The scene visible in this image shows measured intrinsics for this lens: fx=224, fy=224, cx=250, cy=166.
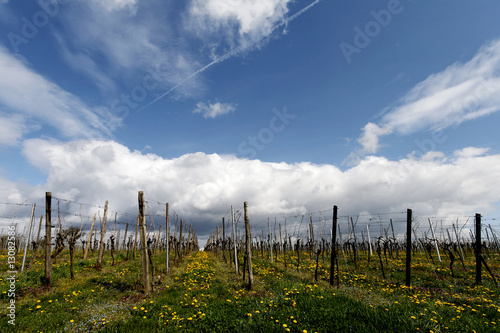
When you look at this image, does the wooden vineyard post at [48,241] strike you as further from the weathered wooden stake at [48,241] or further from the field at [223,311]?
the field at [223,311]

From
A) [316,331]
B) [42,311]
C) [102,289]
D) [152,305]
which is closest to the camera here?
[316,331]

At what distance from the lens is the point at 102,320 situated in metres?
8.00

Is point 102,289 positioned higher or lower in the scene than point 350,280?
higher

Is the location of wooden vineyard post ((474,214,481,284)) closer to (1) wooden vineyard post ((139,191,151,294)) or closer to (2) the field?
(2) the field

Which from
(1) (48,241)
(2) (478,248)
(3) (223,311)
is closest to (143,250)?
(1) (48,241)

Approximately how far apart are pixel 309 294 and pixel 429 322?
4330 mm

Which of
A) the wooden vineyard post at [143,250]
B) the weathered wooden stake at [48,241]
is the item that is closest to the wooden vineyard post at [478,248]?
the wooden vineyard post at [143,250]

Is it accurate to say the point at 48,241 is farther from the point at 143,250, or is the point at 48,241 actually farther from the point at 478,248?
the point at 478,248

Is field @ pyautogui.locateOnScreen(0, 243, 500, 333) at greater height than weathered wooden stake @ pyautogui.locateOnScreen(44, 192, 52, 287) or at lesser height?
lesser

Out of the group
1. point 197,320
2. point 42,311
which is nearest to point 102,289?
point 42,311

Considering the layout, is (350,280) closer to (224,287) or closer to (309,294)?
(309,294)

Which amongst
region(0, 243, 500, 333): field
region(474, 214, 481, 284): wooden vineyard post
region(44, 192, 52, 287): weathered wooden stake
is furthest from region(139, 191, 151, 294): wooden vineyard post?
region(474, 214, 481, 284): wooden vineyard post

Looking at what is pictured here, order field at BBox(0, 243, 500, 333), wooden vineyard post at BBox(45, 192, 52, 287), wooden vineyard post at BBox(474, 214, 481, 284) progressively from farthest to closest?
wooden vineyard post at BBox(474, 214, 481, 284) → wooden vineyard post at BBox(45, 192, 52, 287) → field at BBox(0, 243, 500, 333)

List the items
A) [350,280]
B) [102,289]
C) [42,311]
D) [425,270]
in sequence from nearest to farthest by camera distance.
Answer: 1. [42,311]
2. [102,289]
3. [350,280]
4. [425,270]
